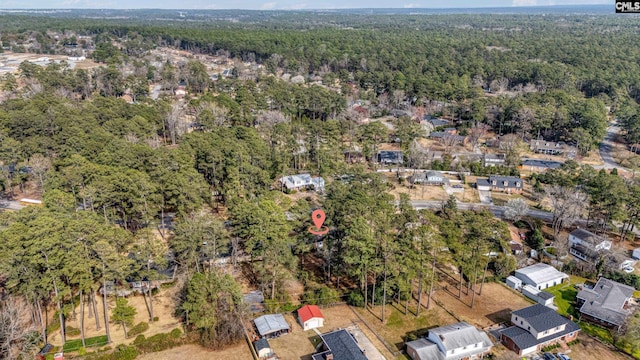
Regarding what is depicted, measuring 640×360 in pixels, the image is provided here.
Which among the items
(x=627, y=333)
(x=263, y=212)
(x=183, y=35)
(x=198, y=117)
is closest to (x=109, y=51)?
(x=183, y=35)

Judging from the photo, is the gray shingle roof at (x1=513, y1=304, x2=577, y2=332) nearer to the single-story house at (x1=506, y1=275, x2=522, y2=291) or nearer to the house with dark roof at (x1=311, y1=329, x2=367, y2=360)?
the single-story house at (x1=506, y1=275, x2=522, y2=291)

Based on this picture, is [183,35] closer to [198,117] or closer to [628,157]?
[198,117]

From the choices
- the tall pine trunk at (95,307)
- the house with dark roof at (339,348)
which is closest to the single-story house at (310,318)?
the house with dark roof at (339,348)

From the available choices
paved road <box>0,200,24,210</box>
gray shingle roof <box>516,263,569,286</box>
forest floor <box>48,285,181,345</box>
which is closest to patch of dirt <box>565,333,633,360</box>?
gray shingle roof <box>516,263,569,286</box>

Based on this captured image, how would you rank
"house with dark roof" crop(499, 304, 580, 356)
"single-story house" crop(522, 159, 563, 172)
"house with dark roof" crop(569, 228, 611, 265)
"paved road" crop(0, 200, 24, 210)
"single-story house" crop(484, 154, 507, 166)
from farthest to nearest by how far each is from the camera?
"single-story house" crop(484, 154, 507, 166), "single-story house" crop(522, 159, 563, 172), "paved road" crop(0, 200, 24, 210), "house with dark roof" crop(569, 228, 611, 265), "house with dark roof" crop(499, 304, 580, 356)

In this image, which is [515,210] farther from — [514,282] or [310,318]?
[310,318]

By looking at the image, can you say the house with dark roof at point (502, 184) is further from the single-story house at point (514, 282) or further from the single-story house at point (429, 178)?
the single-story house at point (514, 282)
